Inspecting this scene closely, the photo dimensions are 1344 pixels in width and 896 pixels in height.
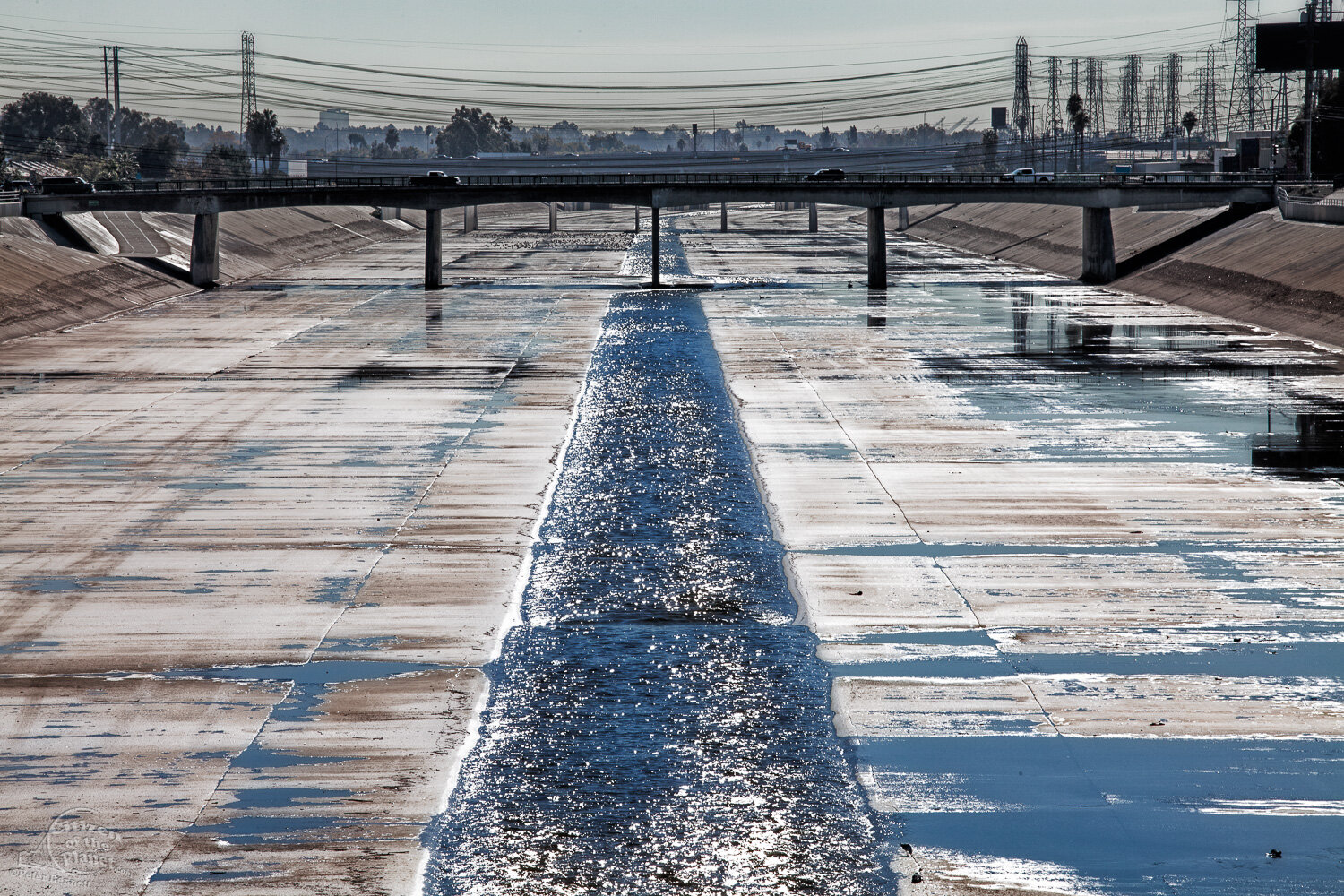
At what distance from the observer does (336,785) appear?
21.9 meters

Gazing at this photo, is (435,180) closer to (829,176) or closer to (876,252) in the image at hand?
(829,176)

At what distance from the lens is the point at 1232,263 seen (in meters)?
98.8

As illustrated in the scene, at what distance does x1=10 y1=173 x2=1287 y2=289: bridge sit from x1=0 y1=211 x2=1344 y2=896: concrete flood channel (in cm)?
5865

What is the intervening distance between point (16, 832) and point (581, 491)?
24.4 m

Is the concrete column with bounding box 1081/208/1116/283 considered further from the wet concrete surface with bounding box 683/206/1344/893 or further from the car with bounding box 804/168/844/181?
the wet concrete surface with bounding box 683/206/1344/893

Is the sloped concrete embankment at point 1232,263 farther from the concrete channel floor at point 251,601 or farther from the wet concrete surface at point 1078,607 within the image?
the concrete channel floor at point 251,601

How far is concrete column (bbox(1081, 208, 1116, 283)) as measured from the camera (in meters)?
116

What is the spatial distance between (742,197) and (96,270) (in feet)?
158

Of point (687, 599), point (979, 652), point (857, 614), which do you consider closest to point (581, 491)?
point (687, 599)

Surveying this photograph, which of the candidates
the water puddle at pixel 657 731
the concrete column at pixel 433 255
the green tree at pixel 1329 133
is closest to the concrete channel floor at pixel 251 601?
the water puddle at pixel 657 731

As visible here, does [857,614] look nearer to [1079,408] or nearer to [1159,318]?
[1079,408]

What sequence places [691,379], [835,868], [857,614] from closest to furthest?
1. [835,868]
2. [857,614]
3. [691,379]

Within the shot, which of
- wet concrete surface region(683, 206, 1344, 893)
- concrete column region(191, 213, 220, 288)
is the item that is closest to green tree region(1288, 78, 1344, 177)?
wet concrete surface region(683, 206, 1344, 893)

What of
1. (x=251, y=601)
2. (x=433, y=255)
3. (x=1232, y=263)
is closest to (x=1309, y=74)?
(x=1232, y=263)
